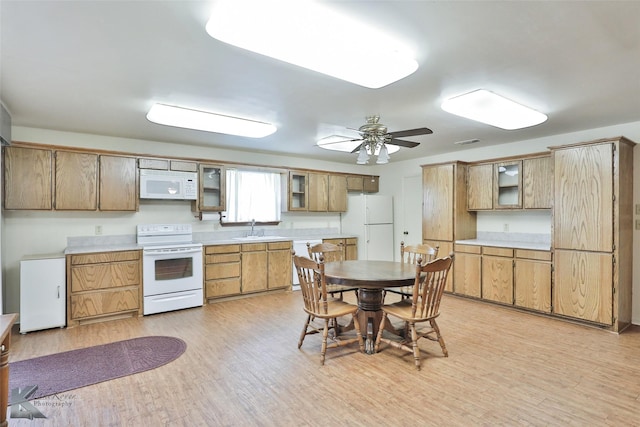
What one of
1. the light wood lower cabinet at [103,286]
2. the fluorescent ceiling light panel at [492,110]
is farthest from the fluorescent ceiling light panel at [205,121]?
the fluorescent ceiling light panel at [492,110]

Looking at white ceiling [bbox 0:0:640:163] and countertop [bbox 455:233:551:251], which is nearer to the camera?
white ceiling [bbox 0:0:640:163]

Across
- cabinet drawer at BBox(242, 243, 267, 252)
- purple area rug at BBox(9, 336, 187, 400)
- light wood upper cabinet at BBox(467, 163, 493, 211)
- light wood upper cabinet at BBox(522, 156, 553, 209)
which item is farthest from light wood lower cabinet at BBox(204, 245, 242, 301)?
light wood upper cabinet at BBox(522, 156, 553, 209)

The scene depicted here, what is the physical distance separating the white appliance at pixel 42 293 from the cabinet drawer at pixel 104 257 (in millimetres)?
136

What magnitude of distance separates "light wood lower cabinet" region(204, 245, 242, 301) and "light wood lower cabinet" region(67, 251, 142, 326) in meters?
0.87

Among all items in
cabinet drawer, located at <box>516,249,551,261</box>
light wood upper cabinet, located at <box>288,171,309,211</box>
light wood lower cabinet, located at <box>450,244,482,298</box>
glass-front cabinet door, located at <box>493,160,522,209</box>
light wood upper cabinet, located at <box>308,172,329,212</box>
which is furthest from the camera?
light wood upper cabinet, located at <box>308,172,329,212</box>

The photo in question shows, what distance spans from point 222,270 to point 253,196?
1.34 m

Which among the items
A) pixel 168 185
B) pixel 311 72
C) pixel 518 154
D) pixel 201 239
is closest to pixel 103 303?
pixel 201 239

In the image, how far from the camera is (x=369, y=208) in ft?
20.9

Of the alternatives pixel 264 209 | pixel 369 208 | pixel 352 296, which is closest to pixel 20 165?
pixel 264 209

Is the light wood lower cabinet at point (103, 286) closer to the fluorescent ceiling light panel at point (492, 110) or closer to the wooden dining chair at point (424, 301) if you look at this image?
the wooden dining chair at point (424, 301)

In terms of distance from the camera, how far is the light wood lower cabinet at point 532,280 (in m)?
4.12

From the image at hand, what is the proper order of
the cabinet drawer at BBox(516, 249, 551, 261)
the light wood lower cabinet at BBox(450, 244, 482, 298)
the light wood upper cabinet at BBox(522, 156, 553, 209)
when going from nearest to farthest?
the cabinet drawer at BBox(516, 249, 551, 261) < the light wood upper cabinet at BBox(522, 156, 553, 209) < the light wood lower cabinet at BBox(450, 244, 482, 298)

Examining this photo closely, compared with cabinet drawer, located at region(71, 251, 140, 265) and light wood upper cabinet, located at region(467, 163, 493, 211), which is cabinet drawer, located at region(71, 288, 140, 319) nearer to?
cabinet drawer, located at region(71, 251, 140, 265)

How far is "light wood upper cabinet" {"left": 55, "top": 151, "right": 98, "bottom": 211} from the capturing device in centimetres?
400
